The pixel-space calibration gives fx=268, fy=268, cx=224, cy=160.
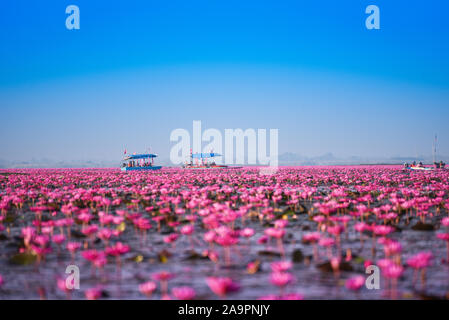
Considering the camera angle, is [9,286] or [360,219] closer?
[9,286]

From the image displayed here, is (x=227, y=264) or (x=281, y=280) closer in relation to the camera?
(x=281, y=280)

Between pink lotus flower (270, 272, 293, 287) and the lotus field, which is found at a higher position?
pink lotus flower (270, 272, 293, 287)

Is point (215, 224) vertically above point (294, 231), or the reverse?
point (215, 224)

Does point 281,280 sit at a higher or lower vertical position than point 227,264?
higher

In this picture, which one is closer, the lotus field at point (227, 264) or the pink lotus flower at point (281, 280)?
the pink lotus flower at point (281, 280)

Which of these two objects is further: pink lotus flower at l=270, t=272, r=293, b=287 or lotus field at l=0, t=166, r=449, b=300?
lotus field at l=0, t=166, r=449, b=300

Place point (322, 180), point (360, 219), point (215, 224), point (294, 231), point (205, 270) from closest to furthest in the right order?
point (205, 270) < point (215, 224) < point (294, 231) < point (360, 219) < point (322, 180)

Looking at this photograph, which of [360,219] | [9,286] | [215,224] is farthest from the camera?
[360,219]

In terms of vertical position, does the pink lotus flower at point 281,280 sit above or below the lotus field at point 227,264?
above
